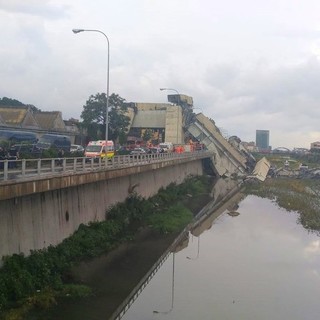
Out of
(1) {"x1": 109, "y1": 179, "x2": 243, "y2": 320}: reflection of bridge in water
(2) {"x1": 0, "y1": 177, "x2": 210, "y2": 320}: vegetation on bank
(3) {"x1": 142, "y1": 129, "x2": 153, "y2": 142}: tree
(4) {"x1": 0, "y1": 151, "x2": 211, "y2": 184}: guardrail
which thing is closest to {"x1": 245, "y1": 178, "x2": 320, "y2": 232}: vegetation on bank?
(1) {"x1": 109, "y1": 179, "x2": 243, "y2": 320}: reflection of bridge in water

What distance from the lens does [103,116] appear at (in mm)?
69250

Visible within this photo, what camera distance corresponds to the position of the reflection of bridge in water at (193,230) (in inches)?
772

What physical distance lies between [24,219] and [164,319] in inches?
286

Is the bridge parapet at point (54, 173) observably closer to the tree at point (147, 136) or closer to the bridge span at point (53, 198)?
the bridge span at point (53, 198)

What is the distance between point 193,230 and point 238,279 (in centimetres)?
1383

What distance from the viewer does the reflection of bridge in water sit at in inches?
772

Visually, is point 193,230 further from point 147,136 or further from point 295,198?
point 147,136

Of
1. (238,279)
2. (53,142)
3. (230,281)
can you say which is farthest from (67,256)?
(53,142)

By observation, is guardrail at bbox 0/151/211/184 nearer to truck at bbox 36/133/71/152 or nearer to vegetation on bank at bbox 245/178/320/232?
truck at bbox 36/133/71/152

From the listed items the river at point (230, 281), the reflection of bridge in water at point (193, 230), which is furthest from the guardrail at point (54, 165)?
the reflection of bridge in water at point (193, 230)

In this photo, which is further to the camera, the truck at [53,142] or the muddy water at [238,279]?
the truck at [53,142]

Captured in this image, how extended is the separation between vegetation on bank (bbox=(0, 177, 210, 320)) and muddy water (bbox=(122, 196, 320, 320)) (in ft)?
9.32

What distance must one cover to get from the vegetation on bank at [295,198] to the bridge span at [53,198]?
54.3 ft

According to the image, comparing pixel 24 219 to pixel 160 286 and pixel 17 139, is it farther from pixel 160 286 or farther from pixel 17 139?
pixel 17 139
